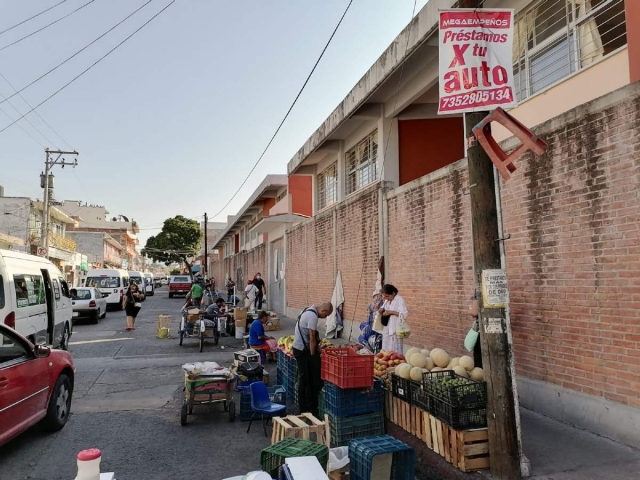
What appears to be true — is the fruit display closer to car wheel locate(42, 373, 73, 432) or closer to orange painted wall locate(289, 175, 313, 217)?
car wheel locate(42, 373, 73, 432)

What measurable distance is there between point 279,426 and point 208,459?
0.91 meters

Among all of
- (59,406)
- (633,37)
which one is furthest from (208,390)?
(633,37)

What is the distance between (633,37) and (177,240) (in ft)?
234

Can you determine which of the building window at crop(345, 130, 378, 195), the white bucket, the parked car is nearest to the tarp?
the building window at crop(345, 130, 378, 195)

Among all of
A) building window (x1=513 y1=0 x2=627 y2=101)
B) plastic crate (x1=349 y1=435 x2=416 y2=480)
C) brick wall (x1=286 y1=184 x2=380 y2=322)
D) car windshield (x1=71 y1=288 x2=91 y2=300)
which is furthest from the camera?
car windshield (x1=71 y1=288 x2=91 y2=300)

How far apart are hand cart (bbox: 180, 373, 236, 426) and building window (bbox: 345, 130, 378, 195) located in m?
7.41

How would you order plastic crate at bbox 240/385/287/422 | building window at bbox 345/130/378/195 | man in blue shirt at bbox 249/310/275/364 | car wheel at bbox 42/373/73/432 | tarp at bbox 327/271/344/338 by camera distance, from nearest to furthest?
car wheel at bbox 42/373/73/432
plastic crate at bbox 240/385/287/422
man in blue shirt at bbox 249/310/275/364
building window at bbox 345/130/378/195
tarp at bbox 327/271/344/338

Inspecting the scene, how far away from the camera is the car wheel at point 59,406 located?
19.6 ft

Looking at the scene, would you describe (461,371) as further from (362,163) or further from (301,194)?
(301,194)

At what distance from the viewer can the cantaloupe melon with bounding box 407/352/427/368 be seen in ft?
19.1

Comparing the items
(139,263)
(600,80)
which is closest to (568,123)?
(600,80)

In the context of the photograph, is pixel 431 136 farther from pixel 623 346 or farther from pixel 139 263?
pixel 139 263

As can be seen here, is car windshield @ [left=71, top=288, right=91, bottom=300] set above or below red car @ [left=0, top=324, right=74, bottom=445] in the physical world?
above

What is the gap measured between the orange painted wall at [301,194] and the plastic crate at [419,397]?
1395cm
